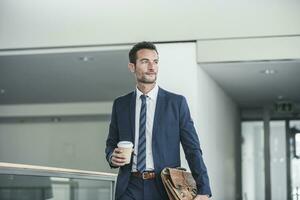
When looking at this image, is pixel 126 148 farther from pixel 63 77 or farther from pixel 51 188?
pixel 63 77

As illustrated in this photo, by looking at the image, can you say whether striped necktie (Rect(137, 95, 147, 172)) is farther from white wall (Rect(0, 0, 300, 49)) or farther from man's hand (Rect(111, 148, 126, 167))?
white wall (Rect(0, 0, 300, 49))

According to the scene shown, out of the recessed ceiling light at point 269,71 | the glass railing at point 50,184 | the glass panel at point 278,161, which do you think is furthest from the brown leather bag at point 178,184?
the glass panel at point 278,161

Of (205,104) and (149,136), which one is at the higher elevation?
(205,104)

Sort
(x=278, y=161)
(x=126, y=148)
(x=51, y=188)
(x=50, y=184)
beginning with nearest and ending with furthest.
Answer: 1. (x=126, y=148)
2. (x=50, y=184)
3. (x=51, y=188)
4. (x=278, y=161)

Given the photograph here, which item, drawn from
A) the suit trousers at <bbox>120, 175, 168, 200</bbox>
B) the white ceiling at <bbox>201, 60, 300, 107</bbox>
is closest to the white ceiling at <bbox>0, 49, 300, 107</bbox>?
the white ceiling at <bbox>201, 60, 300, 107</bbox>

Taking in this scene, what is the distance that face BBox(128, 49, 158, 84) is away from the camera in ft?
10.6

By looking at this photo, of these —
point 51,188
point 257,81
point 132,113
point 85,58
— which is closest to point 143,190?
point 132,113

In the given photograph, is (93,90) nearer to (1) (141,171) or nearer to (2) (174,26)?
(2) (174,26)

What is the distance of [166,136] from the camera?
125 inches

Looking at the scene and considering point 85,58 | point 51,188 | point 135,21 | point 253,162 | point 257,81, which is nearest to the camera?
point 51,188

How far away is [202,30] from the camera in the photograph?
23.3ft

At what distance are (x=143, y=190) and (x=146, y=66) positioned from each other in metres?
0.70

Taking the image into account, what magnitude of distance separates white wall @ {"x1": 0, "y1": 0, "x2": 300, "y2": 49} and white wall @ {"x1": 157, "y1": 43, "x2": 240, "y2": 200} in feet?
0.82

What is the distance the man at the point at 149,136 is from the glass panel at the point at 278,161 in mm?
9859
